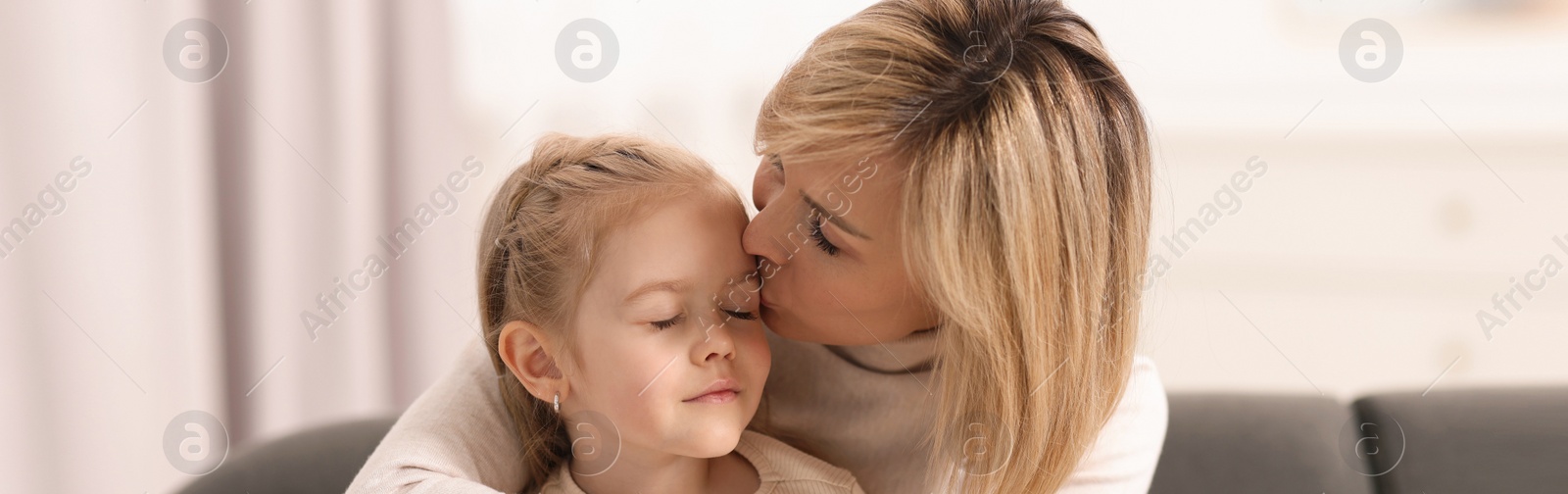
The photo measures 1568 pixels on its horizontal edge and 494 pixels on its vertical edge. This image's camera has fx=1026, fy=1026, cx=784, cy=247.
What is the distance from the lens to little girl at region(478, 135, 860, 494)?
94 cm

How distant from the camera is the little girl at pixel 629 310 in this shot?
0.94 m

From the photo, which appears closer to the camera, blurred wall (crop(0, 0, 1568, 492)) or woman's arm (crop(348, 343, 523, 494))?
woman's arm (crop(348, 343, 523, 494))

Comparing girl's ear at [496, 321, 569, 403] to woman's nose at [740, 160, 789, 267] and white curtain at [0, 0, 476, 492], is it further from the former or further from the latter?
white curtain at [0, 0, 476, 492]

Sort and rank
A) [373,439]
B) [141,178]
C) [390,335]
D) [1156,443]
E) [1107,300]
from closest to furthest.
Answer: [1107,300], [1156,443], [373,439], [141,178], [390,335]

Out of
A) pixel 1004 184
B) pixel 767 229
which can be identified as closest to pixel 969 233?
pixel 1004 184

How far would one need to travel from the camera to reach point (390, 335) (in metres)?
2.13

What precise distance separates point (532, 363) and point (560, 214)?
6.1 inches

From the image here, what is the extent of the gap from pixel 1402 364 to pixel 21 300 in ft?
8.65

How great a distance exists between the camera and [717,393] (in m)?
0.96

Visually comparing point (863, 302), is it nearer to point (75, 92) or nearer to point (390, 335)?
point (75, 92)

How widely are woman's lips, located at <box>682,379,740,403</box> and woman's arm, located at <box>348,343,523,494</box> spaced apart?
205mm

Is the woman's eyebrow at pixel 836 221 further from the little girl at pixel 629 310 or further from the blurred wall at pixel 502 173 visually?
the blurred wall at pixel 502 173

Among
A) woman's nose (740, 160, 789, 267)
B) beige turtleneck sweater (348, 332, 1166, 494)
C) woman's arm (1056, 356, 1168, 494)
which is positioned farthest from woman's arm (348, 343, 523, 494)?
woman's arm (1056, 356, 1168, 494)

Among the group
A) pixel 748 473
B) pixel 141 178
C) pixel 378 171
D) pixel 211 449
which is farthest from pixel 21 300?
pixel 748 473
